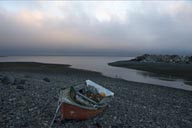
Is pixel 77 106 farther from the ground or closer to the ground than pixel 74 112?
farther from the ground

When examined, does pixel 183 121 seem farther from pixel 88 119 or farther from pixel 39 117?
pixel 39 117

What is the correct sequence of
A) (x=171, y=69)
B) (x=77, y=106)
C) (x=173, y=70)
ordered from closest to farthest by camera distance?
(x=77, y=106) < (x=173, y=70) < (x=171, y=69)

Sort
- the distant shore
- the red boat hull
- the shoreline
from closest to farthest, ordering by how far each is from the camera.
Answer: the red boat hull < the shoreline < the distant shore

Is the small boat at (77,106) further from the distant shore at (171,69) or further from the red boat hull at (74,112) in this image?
the distant shore at (171,69)

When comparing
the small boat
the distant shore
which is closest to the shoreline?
the distant shore

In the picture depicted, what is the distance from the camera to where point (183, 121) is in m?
14.5

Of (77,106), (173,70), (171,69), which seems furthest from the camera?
(171,69)

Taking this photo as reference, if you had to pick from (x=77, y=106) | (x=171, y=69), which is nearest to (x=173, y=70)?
(x=171, y=69)

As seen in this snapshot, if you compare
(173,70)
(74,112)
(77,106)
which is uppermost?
(77,106)

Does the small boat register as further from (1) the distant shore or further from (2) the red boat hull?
(1) the distant shore

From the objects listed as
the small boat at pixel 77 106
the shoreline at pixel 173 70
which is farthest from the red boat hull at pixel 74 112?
the shoreline at pixel 173 70

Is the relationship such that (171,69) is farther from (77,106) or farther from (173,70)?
(77,106)

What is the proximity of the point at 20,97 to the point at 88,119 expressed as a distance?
557cm

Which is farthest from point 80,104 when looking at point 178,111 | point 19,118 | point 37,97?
point 178,111
